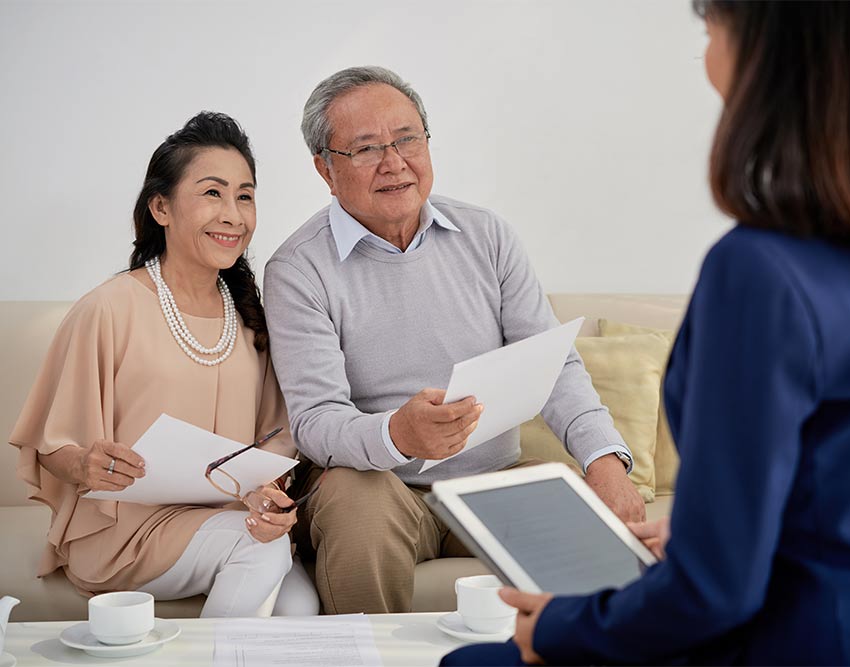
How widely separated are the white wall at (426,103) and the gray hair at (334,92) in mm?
582

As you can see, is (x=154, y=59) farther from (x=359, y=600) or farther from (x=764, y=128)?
(x=764, y=128)

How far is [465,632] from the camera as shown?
158cm

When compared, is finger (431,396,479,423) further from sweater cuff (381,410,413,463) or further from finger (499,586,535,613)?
finger (499,586,535,613)

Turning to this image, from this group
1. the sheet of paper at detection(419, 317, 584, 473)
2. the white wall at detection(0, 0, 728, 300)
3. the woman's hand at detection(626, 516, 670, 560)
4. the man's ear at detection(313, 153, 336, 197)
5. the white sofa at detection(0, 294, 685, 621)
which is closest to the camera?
the woman's hand at detection(626, 516, 670, 560)

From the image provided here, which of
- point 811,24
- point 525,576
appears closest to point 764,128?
point 811,24

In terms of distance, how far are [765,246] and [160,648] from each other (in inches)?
44.0

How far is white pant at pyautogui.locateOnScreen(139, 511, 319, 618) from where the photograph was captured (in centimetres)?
195

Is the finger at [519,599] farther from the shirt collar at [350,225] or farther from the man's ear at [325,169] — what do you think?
the man's ear at [325,169]

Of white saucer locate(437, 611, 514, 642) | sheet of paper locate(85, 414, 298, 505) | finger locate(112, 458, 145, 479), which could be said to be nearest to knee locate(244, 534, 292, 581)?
sheet of paper locate(85, 414, 298, 505)

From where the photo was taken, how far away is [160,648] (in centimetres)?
155

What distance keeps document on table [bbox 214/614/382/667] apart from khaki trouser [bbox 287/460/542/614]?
0.98ft

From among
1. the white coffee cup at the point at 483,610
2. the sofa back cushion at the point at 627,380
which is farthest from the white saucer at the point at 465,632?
the sofa back cushion at the point at 627,380

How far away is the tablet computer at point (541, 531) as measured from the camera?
3.31ft

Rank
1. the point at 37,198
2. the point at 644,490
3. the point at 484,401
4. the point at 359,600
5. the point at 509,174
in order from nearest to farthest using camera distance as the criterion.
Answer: the point at 484,401 → the point at 359,600 → the point at 644,490 → the point at 37,198 → the point at 509,174
